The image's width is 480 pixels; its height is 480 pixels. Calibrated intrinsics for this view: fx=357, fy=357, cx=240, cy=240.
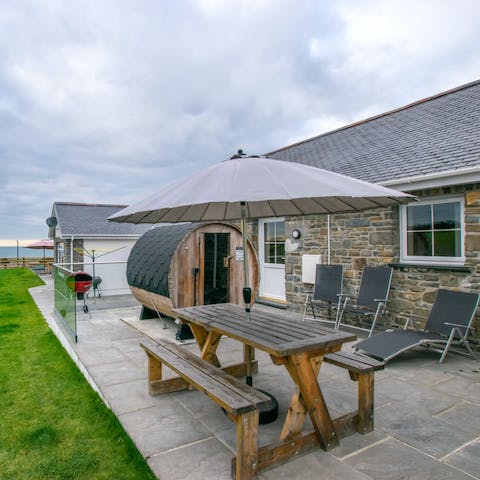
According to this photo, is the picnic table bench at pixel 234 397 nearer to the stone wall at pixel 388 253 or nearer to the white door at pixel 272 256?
the stone wall at pixel 388 253

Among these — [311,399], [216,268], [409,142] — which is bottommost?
[311,399]

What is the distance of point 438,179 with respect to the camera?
5391 mm

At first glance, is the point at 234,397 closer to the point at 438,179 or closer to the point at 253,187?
the point at 253,187

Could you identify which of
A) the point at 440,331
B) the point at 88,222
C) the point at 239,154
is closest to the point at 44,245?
the point at 88,222

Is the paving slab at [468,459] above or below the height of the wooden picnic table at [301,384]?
below

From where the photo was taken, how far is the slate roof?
14359 millimetres

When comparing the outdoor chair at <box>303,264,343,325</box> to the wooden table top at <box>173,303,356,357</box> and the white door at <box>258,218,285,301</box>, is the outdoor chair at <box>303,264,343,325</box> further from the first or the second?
the wooden table top at <box>173,303,356,357</box>

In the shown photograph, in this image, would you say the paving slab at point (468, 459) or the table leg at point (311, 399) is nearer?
the paving slab at point (468, 459)

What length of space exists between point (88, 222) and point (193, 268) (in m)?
10.8

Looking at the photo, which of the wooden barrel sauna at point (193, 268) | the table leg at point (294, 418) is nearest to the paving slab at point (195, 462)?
the table leg at point (294, 418)

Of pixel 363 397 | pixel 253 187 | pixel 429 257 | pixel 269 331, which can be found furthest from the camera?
pixel 429 257

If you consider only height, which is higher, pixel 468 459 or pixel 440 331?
pixel 440 331

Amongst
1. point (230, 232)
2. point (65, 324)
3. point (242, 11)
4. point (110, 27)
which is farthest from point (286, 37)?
point (65, 324)

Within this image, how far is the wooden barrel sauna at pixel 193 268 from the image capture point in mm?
6090
